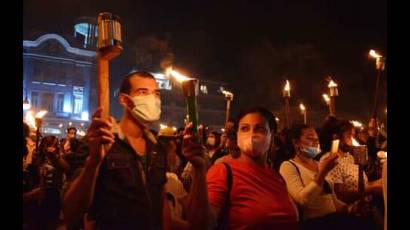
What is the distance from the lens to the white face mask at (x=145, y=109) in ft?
10.2

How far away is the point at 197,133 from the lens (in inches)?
102

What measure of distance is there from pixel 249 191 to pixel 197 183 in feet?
2.19

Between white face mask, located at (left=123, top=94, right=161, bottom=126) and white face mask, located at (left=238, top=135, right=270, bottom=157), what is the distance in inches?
31.5

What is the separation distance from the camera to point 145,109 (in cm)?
310

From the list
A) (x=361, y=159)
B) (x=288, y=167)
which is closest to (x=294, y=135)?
(x=288, y=167)

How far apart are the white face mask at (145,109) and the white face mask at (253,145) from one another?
80cm

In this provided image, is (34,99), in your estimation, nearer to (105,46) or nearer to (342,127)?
(342,127)

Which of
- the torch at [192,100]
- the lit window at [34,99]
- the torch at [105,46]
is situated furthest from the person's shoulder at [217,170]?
the lit window at [34,99]

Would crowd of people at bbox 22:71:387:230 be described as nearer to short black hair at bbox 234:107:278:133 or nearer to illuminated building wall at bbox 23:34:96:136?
short black hair at bbox 234:107:278:133

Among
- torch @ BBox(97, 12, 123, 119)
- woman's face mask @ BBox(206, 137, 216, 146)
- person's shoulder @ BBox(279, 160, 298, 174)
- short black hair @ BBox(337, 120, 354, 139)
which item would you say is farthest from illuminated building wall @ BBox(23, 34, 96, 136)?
torch @ BBox(97, 12, 123, 119)

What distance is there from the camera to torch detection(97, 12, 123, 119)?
8.43ft

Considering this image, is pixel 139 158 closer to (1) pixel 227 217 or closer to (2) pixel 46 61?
(1) pixel 227 217

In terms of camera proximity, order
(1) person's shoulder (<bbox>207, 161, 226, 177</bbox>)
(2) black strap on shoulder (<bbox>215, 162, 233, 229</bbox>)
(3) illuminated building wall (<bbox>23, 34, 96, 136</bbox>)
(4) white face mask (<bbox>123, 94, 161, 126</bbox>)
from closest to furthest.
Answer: (4) white face mask (<bbox>123, 94, 161, 126</bbox>) < (2) black strap on shoulder (<bbox>215, 162, 233, 229</bbox>) < (1) person's shoulder (<bbox>207, 161, 226, 177</bbox>) < (3) illuminated building wall (<bbox>23, 34, 96, 136</bbox>)
